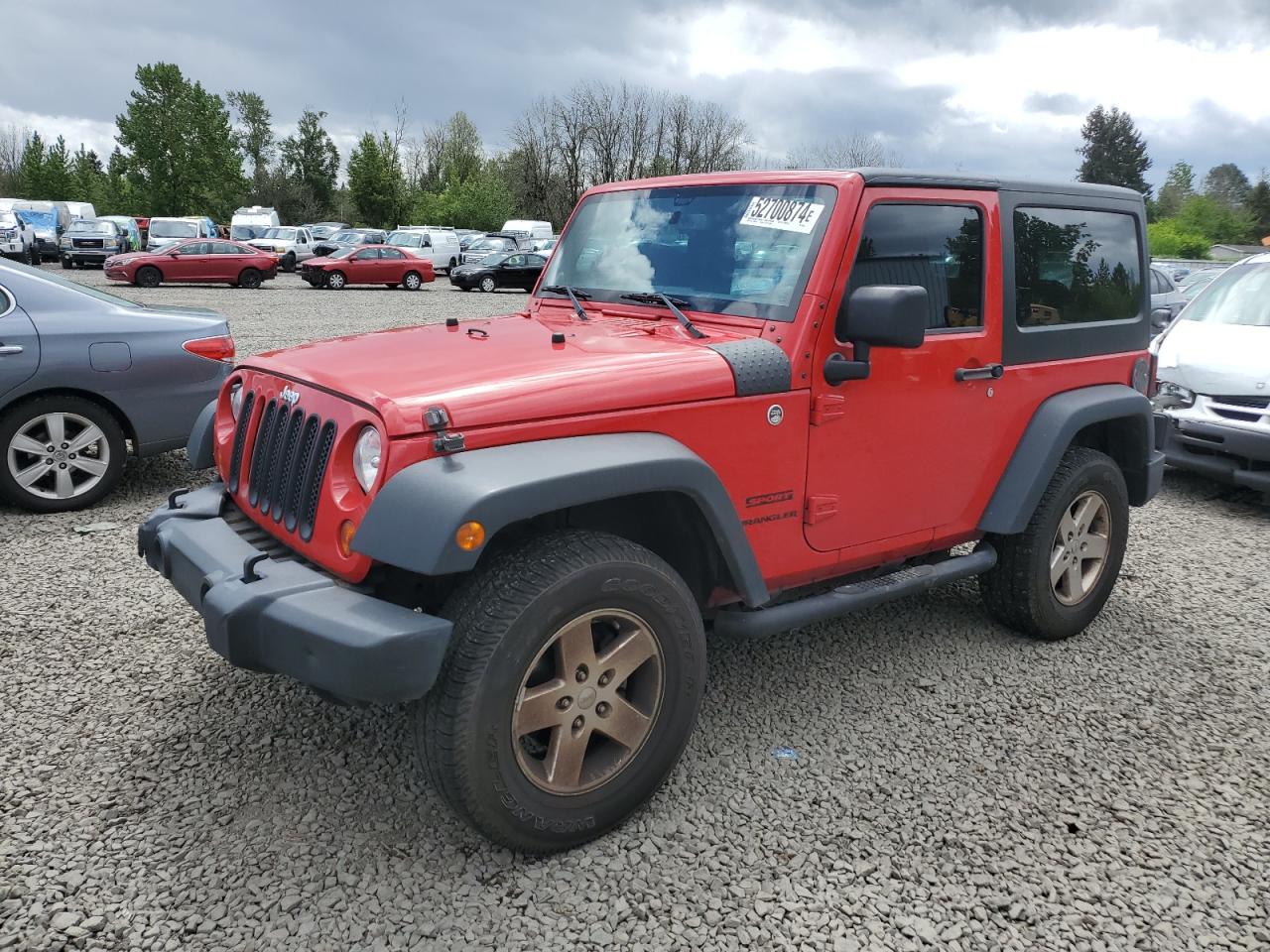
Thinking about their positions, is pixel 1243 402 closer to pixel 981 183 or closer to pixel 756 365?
pixel 981 183

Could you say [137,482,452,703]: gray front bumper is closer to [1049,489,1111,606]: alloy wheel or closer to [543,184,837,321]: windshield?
[543,184,837,321]: windshield

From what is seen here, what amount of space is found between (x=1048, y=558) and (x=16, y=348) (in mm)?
5631

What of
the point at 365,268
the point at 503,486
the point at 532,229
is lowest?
the point at 503,486

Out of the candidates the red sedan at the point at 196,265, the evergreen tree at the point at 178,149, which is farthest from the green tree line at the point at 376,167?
the red sedan at the point at 196,265

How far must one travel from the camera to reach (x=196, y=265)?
1019 inches

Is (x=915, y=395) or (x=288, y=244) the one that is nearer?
(x=915, y=395)

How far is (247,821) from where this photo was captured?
3.00 metres

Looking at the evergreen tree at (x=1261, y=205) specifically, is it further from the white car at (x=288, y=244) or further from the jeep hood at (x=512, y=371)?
the jeep hood at (x=512, y=371)

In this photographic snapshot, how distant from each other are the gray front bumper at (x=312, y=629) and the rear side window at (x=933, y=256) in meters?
1.92

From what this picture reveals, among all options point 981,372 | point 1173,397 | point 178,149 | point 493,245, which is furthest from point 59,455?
point 178,149

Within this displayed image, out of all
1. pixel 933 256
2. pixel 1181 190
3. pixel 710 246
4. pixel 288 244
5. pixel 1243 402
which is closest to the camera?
pixel 710 246

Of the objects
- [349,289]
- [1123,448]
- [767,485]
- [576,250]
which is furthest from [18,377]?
[349,289]

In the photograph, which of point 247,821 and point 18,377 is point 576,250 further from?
point 18,377

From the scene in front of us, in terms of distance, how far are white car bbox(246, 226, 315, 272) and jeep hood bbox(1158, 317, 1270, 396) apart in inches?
1311
